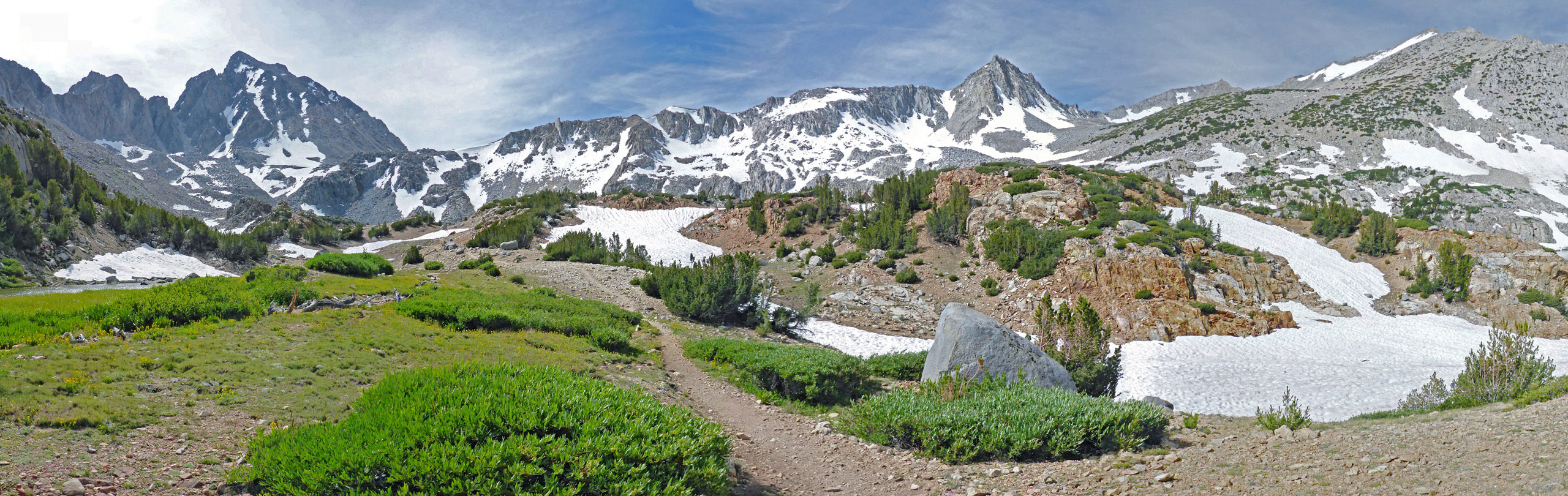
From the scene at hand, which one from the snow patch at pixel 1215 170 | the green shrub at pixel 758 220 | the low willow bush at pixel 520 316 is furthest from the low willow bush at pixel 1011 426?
the snow patch at pixel 1215 170

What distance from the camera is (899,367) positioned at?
11.8 m

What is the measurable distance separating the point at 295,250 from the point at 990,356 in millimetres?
47484

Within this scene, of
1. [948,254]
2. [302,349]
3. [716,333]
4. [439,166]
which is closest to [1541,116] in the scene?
[948,254]

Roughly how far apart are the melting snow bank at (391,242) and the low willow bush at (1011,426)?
42.2m

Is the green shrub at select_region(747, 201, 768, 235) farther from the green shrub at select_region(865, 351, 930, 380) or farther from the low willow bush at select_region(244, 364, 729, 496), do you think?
the low willow bush at select_region(244, 364, 729, 496)

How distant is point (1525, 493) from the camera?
377cm

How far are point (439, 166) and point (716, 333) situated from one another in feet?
670

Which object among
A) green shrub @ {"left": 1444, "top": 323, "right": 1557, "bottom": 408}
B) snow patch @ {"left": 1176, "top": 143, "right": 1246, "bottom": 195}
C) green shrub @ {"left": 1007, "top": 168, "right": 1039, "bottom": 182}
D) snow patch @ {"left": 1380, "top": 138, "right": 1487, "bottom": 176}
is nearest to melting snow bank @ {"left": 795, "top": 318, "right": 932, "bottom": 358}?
green shrub @ {"left": 1444, "top": 323, "right": 1557, "bottom": 408}

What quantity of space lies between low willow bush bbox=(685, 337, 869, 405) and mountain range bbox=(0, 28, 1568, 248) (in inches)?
1549

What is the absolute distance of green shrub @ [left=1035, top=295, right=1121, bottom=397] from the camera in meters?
10.9

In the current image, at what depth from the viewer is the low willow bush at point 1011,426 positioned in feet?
20.6

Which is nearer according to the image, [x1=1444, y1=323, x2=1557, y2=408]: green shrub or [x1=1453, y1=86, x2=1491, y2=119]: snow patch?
[x1=1444, y1=323, x2=1557, y2=408]: green shrub

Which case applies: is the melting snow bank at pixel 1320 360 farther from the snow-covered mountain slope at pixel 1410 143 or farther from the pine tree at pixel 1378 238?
the snow-covered mountain slope at pixel 1410 143

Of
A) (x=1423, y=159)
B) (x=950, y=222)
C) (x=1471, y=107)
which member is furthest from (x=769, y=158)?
(x=950, y=222)
